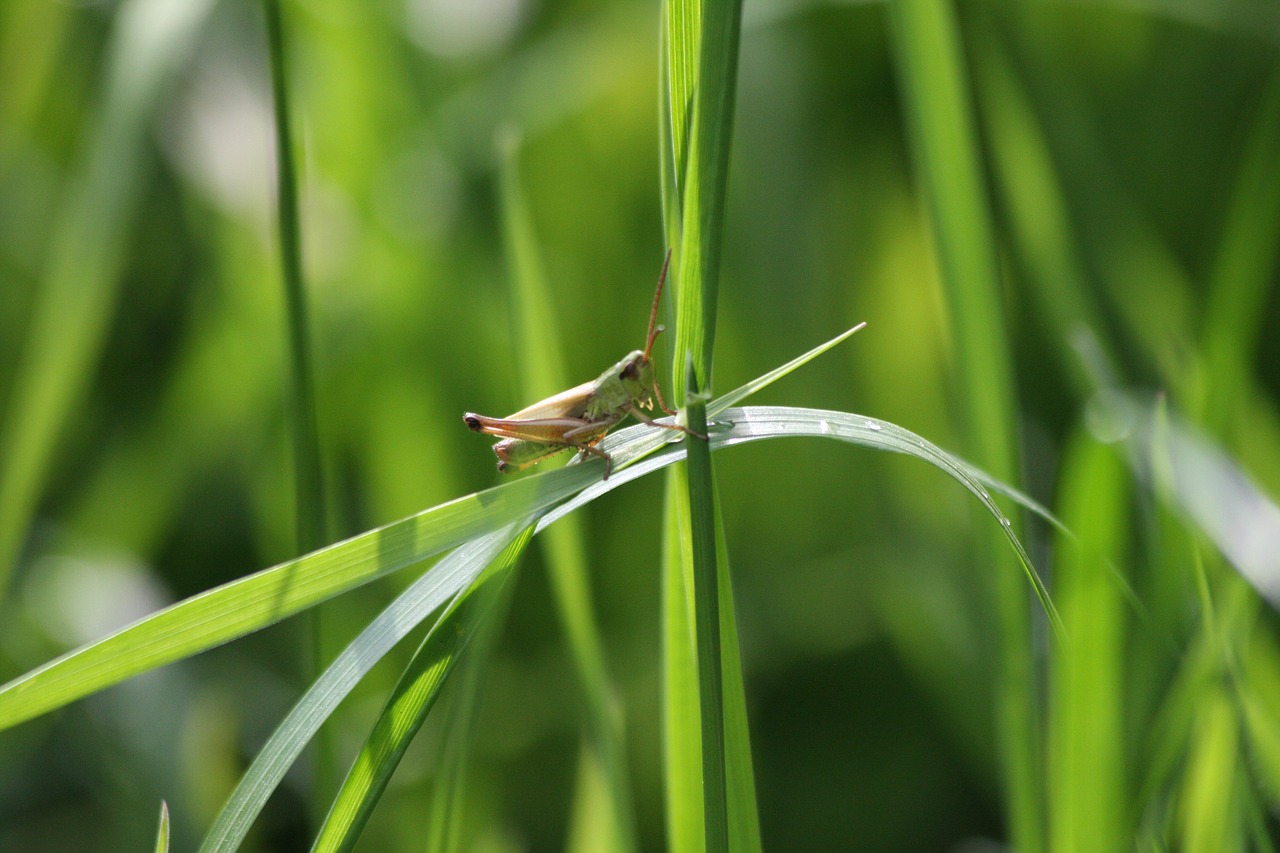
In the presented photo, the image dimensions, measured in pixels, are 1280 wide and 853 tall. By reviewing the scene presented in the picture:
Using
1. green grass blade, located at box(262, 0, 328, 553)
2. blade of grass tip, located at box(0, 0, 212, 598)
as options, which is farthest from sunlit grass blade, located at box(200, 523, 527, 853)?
blade of grass tip, located at box(0, 0, 212, 598)

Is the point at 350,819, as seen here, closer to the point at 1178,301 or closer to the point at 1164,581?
the point at 1164,581

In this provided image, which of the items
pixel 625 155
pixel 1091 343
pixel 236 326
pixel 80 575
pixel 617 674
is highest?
pixel 625 155

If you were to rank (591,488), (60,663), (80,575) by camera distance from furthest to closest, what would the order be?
(80,575) → (591,488) → (60,663)

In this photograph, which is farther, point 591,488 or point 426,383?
point 426,383

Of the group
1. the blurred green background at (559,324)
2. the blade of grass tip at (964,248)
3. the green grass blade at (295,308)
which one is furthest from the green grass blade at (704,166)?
the blurred green background at (559,324)

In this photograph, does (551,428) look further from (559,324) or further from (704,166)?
(559,324)

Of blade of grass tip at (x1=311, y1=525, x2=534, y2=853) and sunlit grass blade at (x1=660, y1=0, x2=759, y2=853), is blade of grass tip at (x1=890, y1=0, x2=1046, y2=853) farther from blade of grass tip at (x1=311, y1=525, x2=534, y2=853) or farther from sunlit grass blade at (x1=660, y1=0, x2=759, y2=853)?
blade of grass tip at (x1=311, y1=525, x2=534, y2=853)

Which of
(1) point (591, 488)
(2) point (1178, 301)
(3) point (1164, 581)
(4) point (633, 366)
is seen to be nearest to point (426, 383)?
(4) point (633, 366)
